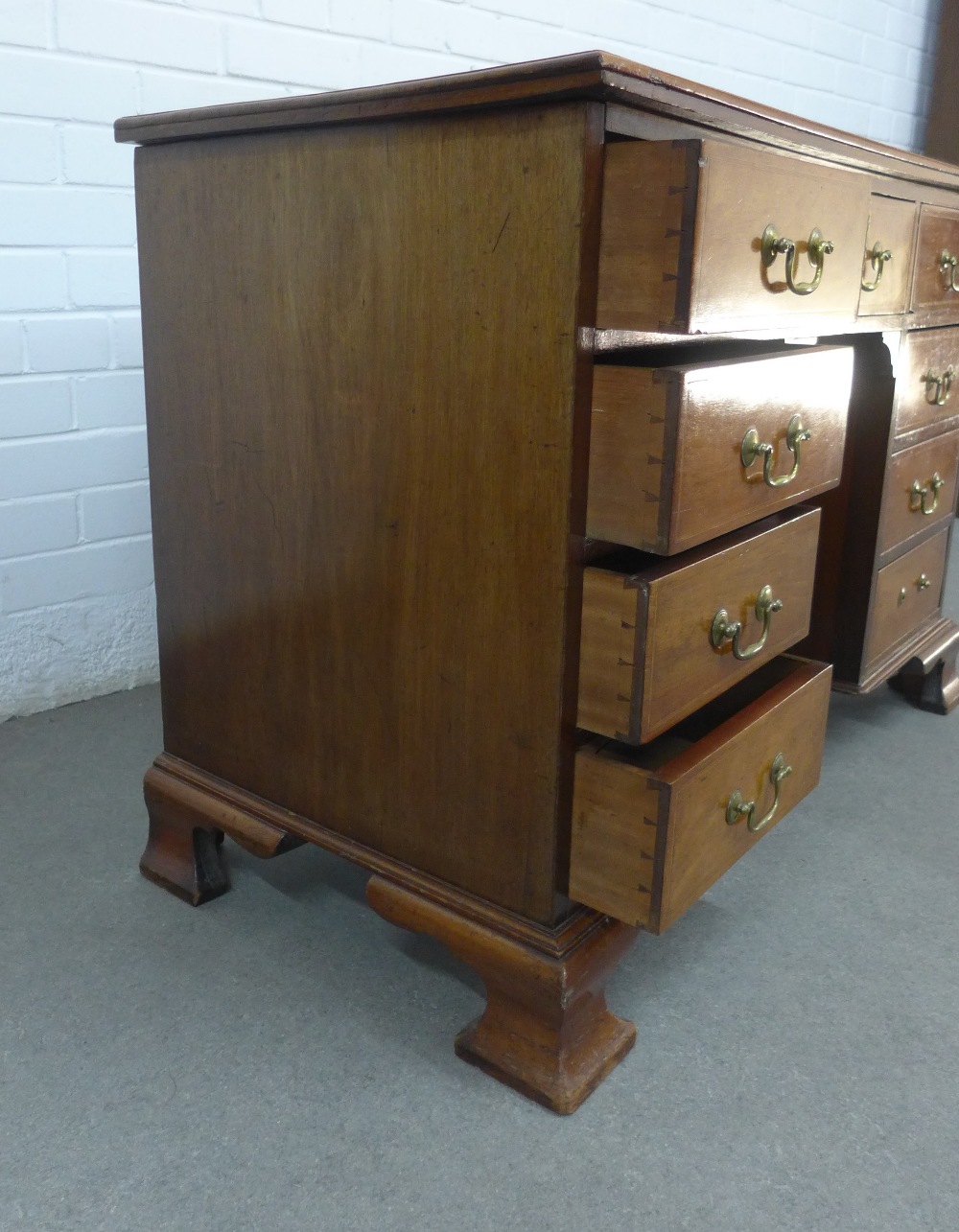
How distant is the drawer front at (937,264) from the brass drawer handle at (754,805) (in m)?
0.66

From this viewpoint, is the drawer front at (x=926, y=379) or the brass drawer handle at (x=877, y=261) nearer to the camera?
the brass drawer handle at (x=877, y=261)

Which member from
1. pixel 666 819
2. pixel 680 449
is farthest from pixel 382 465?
pixel 666 819

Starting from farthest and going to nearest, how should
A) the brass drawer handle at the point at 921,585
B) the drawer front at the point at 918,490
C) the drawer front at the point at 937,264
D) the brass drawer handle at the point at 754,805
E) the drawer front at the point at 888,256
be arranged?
1. the brass drawer handle at the point at 921,585
2. the drawer front at the point at 918,490
3. the drawer front at the point at 937,264
4. the drawer front at the point at 888,256
5. the brass drawer handle at the point at 754,805

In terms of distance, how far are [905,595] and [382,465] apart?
1.00 metres

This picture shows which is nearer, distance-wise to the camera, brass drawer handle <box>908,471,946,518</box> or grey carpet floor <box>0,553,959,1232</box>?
grey carpet floor <box>0,553,959,1232</box>

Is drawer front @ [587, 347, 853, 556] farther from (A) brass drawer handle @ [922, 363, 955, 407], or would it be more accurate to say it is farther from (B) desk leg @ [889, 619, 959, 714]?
(B) desk leg @ [889, 619, 959, 714]

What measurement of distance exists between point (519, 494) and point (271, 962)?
578 mm

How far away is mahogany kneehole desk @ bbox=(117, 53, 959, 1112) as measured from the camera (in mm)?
801

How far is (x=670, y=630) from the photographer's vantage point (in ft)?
2.85

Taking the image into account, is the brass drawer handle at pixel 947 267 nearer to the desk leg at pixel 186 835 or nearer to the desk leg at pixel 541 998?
the desk leg at pixel 541 998

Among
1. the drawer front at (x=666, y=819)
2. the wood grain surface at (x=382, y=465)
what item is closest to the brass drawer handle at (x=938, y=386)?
the drawer front at (x=666, y=819)

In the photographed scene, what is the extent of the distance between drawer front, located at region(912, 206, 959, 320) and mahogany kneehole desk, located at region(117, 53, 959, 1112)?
154 millimetres

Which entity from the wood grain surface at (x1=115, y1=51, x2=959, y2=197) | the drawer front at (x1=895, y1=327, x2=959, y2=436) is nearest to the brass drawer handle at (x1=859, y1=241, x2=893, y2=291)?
the wood grain surface at (x1=115, y1=51, x2=959, y2=197)

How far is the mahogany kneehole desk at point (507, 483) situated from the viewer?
80 cm
